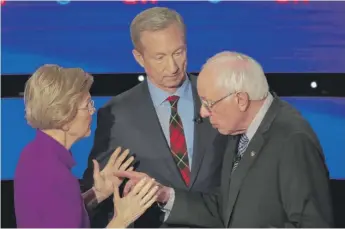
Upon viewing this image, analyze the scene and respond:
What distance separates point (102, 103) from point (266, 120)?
1009 millimetres

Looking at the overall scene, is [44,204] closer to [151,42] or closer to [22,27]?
[151,42]

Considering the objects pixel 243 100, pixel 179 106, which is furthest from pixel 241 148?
pixel 179 106

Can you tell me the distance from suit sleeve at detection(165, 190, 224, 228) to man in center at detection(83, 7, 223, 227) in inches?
3.2

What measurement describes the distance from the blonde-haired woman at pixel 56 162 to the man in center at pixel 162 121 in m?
0.34

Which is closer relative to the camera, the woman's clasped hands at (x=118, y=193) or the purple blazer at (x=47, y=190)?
the purple blazer at (x=47, y=190)

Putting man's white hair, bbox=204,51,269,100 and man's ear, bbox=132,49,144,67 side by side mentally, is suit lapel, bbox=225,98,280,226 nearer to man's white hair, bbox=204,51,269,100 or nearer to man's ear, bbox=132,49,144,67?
man's white hair, bbox=204,51,269,100

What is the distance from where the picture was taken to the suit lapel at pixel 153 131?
2.61 meters

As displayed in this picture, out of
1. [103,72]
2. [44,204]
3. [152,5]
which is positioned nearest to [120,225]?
[44,204]

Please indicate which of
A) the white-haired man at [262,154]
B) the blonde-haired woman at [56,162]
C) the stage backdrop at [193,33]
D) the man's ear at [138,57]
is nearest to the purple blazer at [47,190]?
the blonde-haired woman at [56,162]

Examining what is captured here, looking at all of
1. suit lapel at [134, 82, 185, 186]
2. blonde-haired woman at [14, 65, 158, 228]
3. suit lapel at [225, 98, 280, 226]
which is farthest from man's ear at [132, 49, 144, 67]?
suit lapel at [225, 98, 280, 226]

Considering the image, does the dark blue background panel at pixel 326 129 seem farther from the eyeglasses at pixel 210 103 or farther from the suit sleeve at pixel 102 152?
the eyeglasses at pixel 210 103

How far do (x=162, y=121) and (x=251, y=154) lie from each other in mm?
585

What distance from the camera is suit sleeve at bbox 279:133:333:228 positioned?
2.02 m

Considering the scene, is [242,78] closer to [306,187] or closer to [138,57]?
[306,187]
